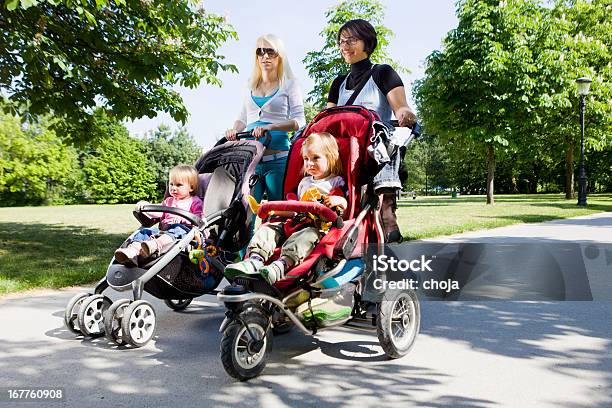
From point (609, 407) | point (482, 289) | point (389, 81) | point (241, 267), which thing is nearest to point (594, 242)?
point (482, 289)

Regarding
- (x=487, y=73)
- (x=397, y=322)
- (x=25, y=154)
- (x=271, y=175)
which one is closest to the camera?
(x=397, y=322)

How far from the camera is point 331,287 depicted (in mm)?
3736

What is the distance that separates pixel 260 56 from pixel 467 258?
4.89m

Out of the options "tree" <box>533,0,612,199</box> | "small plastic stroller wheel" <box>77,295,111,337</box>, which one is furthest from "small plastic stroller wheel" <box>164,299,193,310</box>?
"tree" <box>533,0,612,199</box>

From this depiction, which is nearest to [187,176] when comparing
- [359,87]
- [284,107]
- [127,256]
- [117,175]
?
[127,256]

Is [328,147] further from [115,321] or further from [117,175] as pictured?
[117,175]

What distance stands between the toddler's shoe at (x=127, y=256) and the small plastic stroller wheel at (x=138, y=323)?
319 mm

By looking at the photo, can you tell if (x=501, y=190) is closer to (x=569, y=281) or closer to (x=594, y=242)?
(x=594, y=242)

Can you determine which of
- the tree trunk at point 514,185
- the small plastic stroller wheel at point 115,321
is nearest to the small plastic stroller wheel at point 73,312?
the small plastic stroller wheel at point 115,321

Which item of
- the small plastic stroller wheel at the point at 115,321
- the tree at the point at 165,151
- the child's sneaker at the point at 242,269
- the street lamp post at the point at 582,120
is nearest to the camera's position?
the child's sneaker at the point at 242,269

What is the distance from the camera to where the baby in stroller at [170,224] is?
14.1 feet

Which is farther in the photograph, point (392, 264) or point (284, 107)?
point (284, 107)

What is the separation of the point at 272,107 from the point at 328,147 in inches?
62.2

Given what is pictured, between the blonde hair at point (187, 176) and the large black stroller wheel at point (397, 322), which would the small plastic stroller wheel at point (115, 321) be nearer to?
the blonde hair at point (187, 176)
